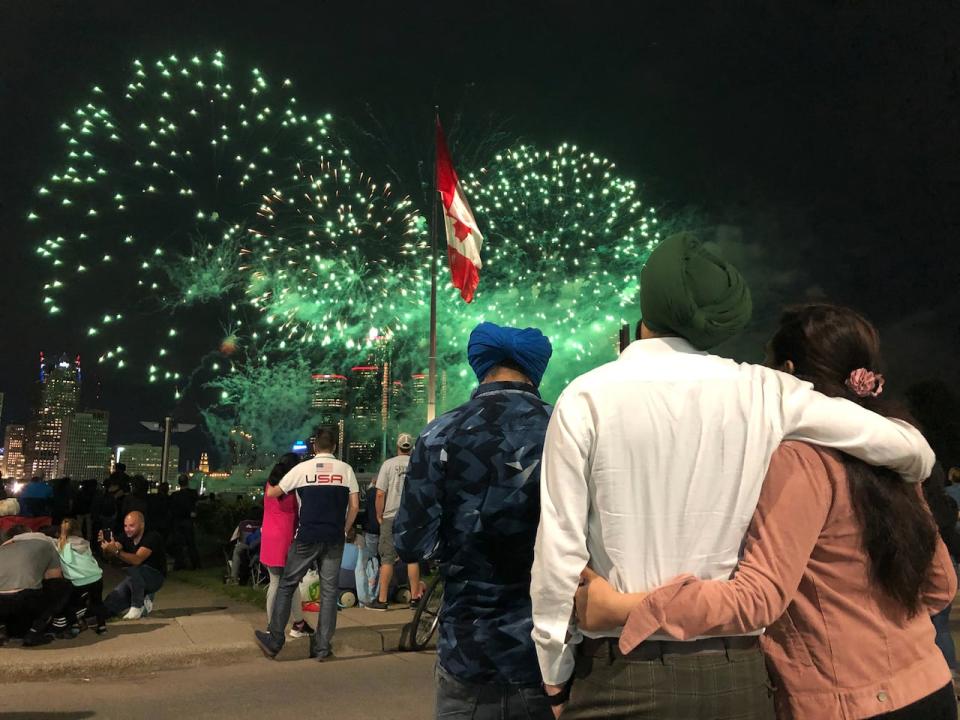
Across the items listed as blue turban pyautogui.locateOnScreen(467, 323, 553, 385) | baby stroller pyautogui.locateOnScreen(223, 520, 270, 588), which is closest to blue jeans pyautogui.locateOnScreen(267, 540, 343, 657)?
blue turban pyautogui.locateOnScreen(467, 323, 553, 385)

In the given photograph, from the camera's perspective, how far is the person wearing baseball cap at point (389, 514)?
9594 millimetres

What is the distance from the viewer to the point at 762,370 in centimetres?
194

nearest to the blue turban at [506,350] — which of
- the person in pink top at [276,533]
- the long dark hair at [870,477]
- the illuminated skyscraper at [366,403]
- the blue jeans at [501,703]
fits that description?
the long dark hair at [870,477]

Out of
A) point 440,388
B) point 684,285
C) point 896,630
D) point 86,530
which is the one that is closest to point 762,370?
point 684,285

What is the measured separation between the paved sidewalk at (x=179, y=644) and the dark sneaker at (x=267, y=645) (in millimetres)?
86

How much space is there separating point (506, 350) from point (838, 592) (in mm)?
1455

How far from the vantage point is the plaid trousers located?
5.80 feet

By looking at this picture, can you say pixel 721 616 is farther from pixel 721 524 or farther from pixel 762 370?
pixel 762 370

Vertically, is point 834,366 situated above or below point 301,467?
above

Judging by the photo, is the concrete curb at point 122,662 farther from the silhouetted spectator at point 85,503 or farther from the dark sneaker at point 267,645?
the silhouetted spectator at point 85,503

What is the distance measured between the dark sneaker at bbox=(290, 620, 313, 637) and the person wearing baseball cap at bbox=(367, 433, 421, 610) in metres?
1.53

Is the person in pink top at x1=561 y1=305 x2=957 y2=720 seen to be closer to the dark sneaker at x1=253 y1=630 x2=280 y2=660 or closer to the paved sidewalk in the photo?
the dark sneaker at x1=253 y1=630 x2=280 y2=660

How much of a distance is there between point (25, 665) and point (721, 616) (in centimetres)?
690

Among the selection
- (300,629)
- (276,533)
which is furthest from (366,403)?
(276,533)
